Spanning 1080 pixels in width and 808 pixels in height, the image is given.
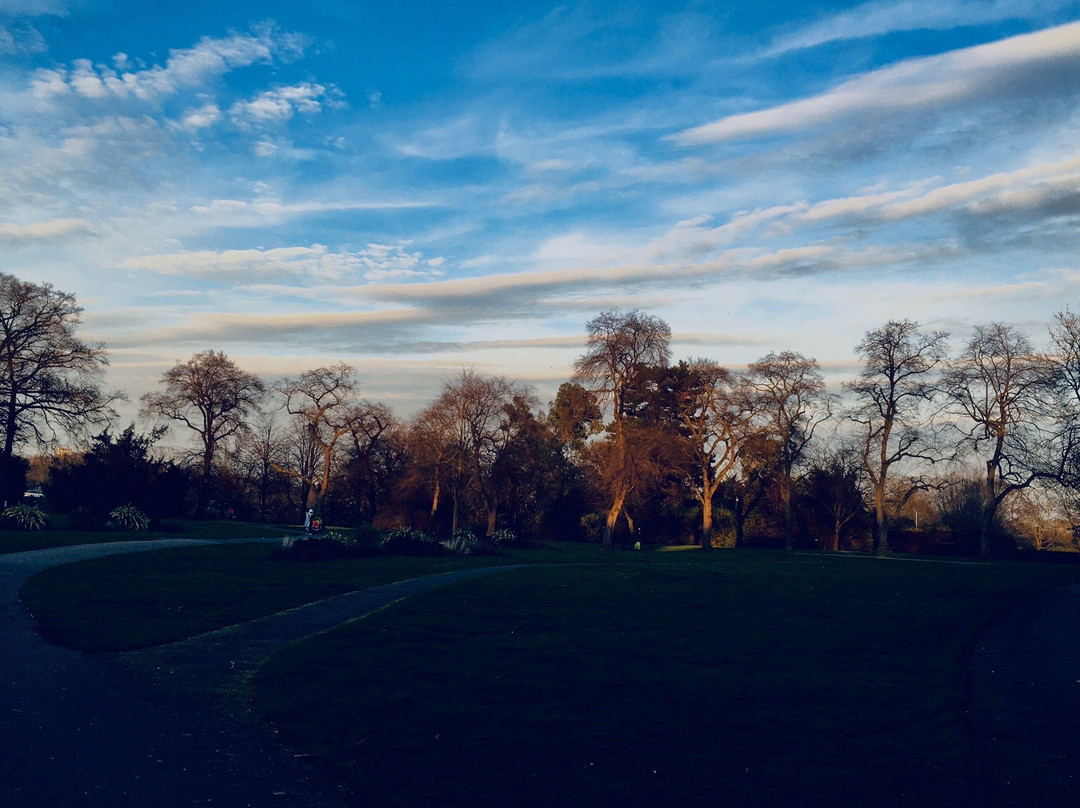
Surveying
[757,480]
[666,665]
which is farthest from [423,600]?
[757,480]

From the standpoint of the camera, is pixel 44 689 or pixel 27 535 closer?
pixel 44 689

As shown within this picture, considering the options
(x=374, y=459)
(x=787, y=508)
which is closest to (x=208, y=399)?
(x=374, y=459)

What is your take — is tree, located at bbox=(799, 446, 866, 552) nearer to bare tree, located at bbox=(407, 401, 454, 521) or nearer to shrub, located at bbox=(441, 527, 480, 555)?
bare tree, located at bbox=(407, 401, 454, 521)

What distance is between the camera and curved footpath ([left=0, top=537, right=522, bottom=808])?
5074mm

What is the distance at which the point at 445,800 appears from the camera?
519cm

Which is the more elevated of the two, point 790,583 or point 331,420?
point 331,420

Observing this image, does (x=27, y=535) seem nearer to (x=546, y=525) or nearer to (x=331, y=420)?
(x=331, y=420)

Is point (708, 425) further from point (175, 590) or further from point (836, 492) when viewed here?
point (175, 590)

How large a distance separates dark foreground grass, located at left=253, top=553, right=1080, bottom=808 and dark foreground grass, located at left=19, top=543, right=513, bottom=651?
2.36m

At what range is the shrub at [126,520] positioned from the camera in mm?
31188

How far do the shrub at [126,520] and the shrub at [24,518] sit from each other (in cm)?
311

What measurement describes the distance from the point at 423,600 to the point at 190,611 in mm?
4182

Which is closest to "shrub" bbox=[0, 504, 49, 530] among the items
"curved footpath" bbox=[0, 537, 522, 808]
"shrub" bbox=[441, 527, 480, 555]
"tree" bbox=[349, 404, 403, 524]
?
"shrub" bbox=[441, 527, 480, 555]

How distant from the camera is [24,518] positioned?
2753 centimetres
